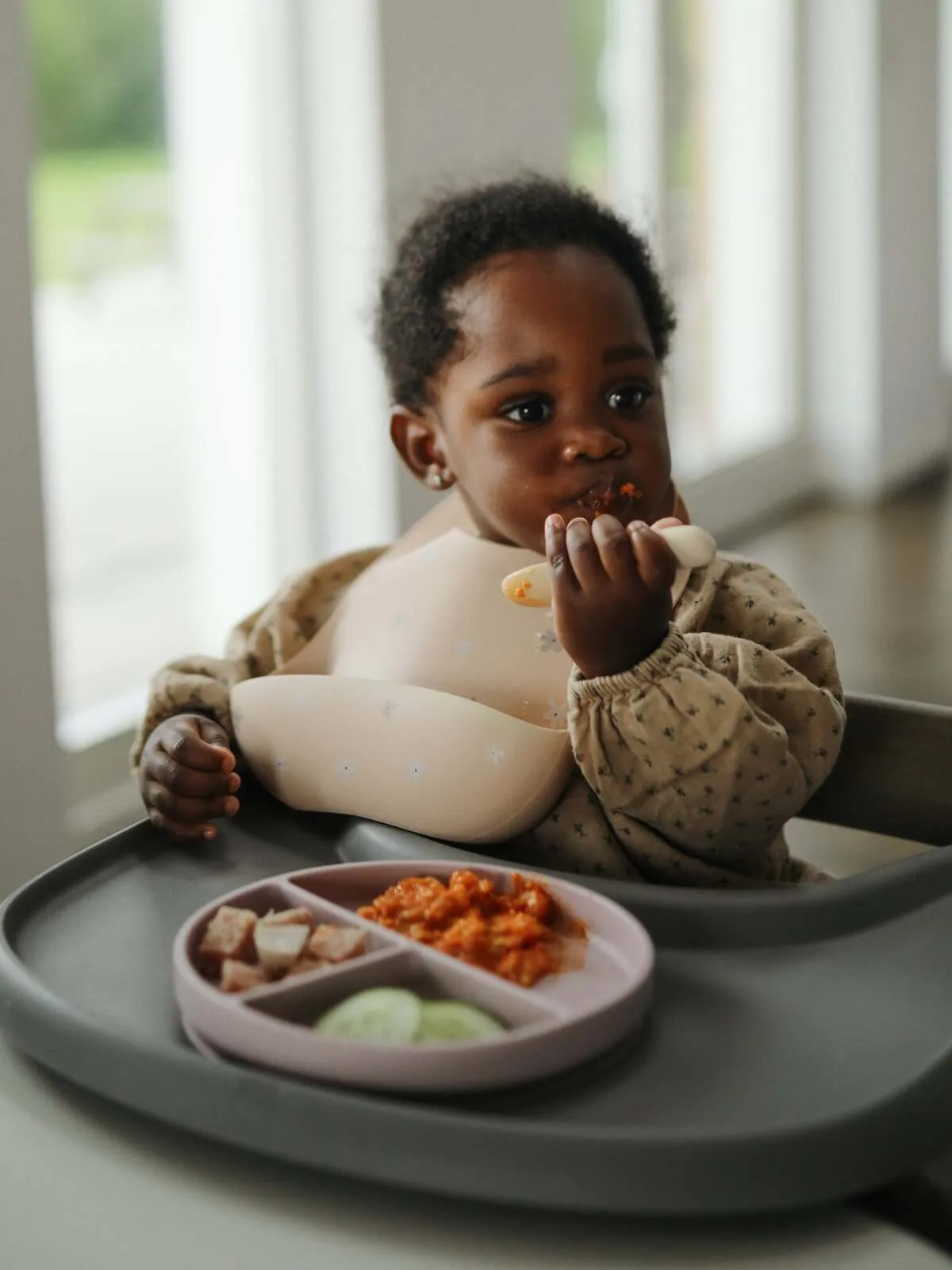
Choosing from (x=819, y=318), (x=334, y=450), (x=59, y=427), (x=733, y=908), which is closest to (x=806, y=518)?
(x=819, y=318)

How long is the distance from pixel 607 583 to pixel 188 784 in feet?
0.94

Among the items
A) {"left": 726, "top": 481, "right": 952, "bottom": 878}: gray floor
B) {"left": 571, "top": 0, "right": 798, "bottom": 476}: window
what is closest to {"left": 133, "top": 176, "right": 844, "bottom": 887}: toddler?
{"left": 726, "top": 481, "right": 952, "bottom": 878}: gray floor

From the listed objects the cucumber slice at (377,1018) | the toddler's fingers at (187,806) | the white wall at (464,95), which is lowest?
the toddler's fingers at (187,806)

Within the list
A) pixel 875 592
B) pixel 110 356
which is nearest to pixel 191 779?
pixel 110 356

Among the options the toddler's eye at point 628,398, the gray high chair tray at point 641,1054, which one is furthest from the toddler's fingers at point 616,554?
the toddler's eye at point 628,398

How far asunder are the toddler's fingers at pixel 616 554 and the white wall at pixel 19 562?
3.17ft

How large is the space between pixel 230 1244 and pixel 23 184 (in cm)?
127

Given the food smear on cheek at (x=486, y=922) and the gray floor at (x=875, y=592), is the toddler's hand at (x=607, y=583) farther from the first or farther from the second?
the gray floor at (x=875, y=592)

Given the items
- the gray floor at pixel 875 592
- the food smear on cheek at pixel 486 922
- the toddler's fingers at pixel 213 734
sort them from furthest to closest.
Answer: the gray floor at pixel 875 592, the toddler's fingers at pixel 213 734, the food smear on cheek at pixel 486 922

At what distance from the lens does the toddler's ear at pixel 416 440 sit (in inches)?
44.3

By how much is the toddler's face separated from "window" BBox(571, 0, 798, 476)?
8.24 feet

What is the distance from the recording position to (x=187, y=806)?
89cm

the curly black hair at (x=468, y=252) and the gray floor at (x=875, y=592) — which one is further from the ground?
the curly black hair at (x=468, y=252)

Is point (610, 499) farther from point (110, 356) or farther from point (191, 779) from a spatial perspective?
point (110, 356)
